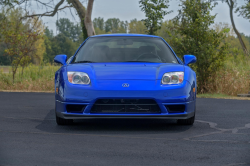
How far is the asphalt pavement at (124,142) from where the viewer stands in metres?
3.95

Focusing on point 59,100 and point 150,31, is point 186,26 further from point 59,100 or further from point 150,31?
point 59,100

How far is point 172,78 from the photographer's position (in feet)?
19.0

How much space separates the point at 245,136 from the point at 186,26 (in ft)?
31.0

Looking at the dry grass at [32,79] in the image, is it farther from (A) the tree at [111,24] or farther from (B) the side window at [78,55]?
(A) the tree at [111,24]

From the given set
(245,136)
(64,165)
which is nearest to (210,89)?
(245,136)

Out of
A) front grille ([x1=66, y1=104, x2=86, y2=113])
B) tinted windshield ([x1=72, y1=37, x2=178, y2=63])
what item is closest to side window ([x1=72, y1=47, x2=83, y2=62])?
tinted windshield ([x1=72, y1=37, x2=178, y2=63])

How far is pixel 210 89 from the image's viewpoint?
14008 mm

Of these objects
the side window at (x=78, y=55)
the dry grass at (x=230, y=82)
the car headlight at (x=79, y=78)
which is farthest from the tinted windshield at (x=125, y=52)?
the dry grass at (x=230, y=82)

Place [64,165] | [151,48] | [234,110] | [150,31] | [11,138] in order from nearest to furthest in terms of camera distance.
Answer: [64,165] < [11,138] < [151,48] < [234,110] < [150,31]

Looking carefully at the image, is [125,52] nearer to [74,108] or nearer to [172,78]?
[172,78]

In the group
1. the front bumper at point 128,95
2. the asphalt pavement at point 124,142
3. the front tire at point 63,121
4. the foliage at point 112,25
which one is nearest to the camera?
the asphalt pavement at point 124,142

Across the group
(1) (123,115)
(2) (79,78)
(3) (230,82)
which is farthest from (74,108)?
(3) (230,82)

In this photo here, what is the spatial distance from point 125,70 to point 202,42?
8.77 metres

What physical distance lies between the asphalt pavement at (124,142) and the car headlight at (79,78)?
2.27ft
